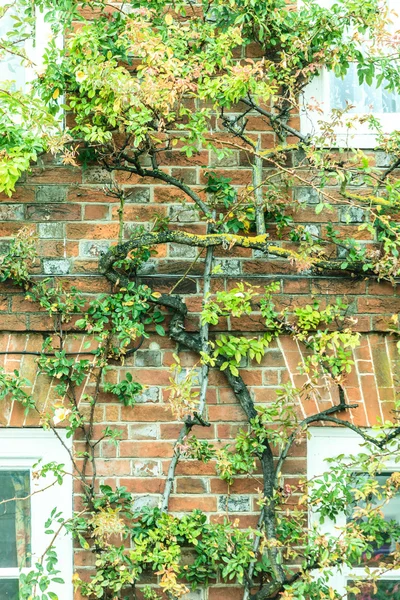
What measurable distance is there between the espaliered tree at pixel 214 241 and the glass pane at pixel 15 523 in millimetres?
193

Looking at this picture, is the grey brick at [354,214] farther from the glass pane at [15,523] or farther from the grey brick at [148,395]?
the glass pane at [15,523]

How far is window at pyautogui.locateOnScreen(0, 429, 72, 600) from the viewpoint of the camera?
3.80m

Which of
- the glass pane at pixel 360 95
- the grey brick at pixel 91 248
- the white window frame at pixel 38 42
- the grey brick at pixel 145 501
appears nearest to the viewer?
the grey brick at pixel 145 501

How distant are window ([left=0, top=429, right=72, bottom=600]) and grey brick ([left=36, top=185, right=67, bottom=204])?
3.60 feet

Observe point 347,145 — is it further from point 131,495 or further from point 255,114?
point 131,495

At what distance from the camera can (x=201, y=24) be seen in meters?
3.74

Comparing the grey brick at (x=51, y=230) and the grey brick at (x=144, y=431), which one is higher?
the grey brick at (x=51, y=230)

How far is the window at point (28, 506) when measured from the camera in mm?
3801

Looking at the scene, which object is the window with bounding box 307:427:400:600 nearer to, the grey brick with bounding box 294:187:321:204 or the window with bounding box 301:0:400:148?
the grey brick with bounding box 294:187:321:204

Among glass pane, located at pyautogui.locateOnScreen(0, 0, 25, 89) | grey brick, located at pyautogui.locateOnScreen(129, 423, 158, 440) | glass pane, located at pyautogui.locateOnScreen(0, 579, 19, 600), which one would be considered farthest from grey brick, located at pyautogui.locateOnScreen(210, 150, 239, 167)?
glass pane, located at pyautogui.locateOnScreen(0, 579, 19, 600)

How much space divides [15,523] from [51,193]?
5.22 feet

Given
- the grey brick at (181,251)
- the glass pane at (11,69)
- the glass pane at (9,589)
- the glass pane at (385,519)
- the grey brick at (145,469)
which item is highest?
the glass pane at (11,69)

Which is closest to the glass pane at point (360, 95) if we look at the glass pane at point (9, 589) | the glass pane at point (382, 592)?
the glass pane at point (382, 592)

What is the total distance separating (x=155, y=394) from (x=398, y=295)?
1260 millimetres
